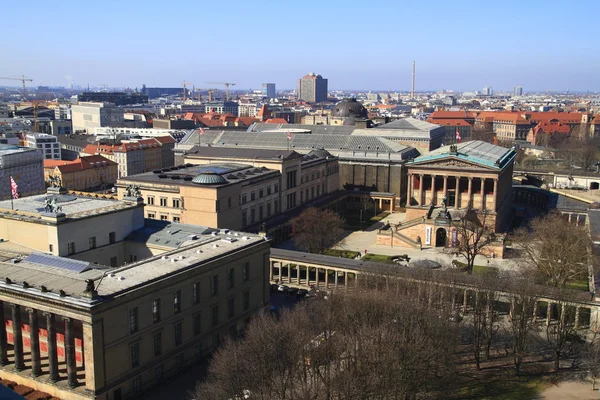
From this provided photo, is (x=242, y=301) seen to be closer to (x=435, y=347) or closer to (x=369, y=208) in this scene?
(x=435, y=347)

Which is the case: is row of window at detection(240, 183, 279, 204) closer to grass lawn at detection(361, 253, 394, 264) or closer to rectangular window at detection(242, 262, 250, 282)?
grass lawn at detection(361, 253, 394, 264)

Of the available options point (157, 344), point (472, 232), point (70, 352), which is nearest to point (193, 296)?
point (157, 344)

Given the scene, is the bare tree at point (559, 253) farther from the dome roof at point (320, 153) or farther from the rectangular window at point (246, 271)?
the dome roof at point (320, 153)

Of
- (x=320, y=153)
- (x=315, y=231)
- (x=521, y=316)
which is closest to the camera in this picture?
(x=521, y=316)

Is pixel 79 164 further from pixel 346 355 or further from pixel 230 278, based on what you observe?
pixel 346 355

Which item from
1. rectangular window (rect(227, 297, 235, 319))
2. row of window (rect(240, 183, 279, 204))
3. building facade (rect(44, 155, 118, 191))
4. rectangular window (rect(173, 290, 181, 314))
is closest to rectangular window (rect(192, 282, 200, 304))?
rectangular window (rect(173, 290, 181, 314))

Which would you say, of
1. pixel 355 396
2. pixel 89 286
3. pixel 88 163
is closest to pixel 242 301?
pixel 89 286

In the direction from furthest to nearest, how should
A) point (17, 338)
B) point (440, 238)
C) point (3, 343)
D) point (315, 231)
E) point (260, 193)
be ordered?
point (440, 238) → point (260, 193) → point (315, 231) → point (3, 343) → point (17, 338)
